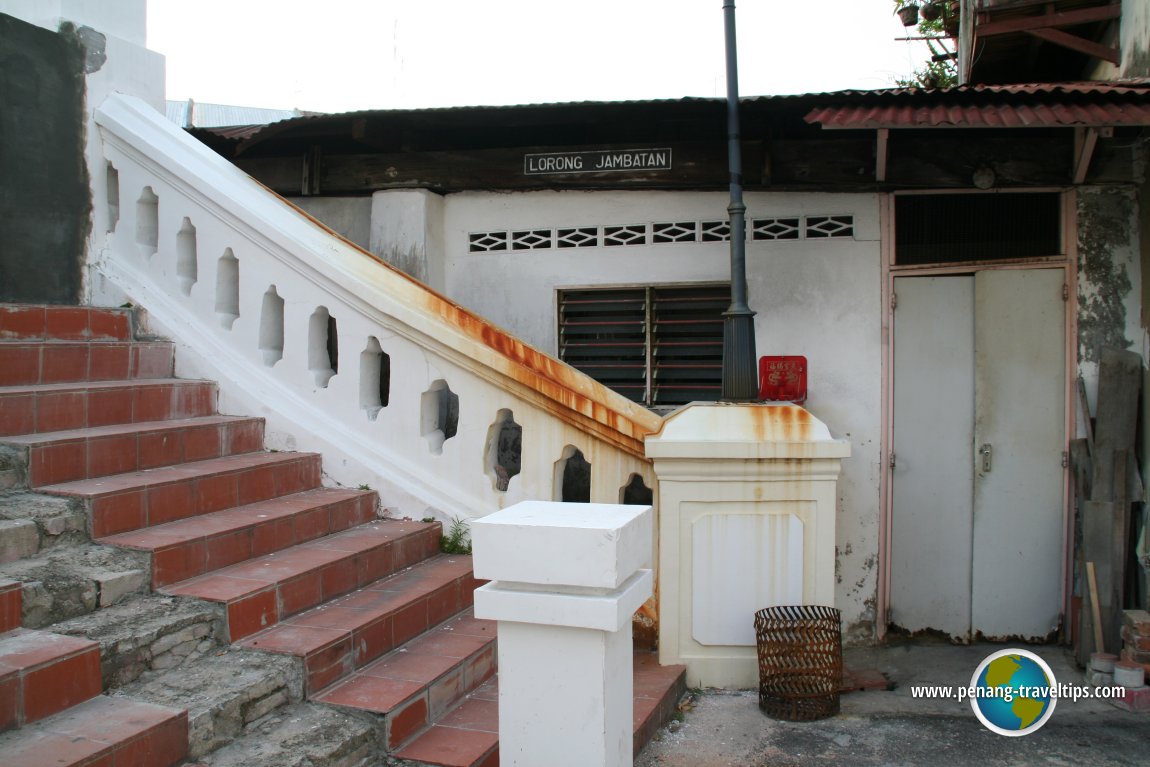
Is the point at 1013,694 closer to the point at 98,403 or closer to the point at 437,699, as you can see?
the point at 437,699

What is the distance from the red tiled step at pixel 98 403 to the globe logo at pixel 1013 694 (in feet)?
14.0

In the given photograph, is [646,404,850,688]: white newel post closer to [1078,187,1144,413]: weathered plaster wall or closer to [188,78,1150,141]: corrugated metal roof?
[188,78,1150,141]: corrugated metal roof

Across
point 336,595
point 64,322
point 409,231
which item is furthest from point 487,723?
point 409,231

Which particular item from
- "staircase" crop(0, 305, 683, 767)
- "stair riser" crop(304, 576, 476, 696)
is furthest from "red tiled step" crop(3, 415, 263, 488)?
"stair riser" crop(304, 576, 476, 696)

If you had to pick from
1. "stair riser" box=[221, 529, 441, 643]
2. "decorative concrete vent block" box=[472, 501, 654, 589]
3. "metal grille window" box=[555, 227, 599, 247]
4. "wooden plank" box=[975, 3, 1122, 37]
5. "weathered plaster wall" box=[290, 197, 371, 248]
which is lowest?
"stair riser" box=[221, 529, 441, 643]

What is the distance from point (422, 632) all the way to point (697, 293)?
3.51 metres

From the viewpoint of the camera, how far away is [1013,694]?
4.46m

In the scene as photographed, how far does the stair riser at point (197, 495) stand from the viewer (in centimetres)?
352

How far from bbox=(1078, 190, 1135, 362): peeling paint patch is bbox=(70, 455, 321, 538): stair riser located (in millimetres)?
5022

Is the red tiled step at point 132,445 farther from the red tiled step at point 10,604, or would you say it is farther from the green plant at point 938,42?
the green plant at point 938,42

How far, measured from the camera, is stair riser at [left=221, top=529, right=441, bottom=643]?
11.1 feet

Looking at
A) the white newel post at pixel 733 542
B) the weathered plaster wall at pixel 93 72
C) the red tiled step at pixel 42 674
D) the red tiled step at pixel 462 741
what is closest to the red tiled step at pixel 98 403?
the weathered plaster wall at pixel 93 72

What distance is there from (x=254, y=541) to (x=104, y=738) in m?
1.33

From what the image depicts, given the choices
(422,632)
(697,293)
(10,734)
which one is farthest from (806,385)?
(10,734)
